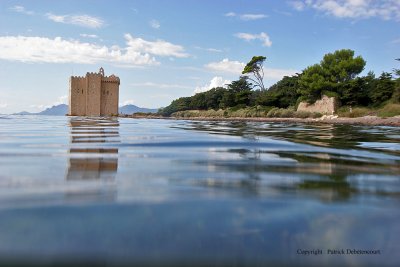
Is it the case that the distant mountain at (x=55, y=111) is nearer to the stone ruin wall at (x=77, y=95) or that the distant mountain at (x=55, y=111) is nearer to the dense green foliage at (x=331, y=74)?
the stone ruin wall at (x=77, y=95)

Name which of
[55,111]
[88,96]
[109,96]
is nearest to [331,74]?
[109,96]

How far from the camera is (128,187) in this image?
1.52 m

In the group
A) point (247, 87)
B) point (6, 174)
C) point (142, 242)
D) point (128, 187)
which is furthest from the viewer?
point (247, 87)

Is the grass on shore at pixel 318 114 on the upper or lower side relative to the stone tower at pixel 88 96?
lower

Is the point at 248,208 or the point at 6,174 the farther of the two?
the point at 6,174

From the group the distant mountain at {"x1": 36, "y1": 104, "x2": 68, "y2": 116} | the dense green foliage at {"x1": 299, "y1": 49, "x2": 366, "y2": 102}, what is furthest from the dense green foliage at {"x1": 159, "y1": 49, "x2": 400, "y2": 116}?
the distant mountain at {"x1": 36, "y1": 104, "x2": 68, "y2": 116}

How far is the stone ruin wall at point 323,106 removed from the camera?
25927mm

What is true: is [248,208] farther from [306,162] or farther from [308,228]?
[306,162]

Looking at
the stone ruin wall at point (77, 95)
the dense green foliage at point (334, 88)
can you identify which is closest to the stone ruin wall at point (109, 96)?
the stone ruin wall at point (77, 95)

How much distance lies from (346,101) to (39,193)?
1077 inches

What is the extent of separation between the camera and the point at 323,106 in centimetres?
2697

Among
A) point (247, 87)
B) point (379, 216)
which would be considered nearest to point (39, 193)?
point (379, 216)

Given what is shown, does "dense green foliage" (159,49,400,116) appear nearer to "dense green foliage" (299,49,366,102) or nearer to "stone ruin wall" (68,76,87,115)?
"dense green foliage" (299,49,366,102)

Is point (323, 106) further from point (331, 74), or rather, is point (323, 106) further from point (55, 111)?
point (55, 111)
